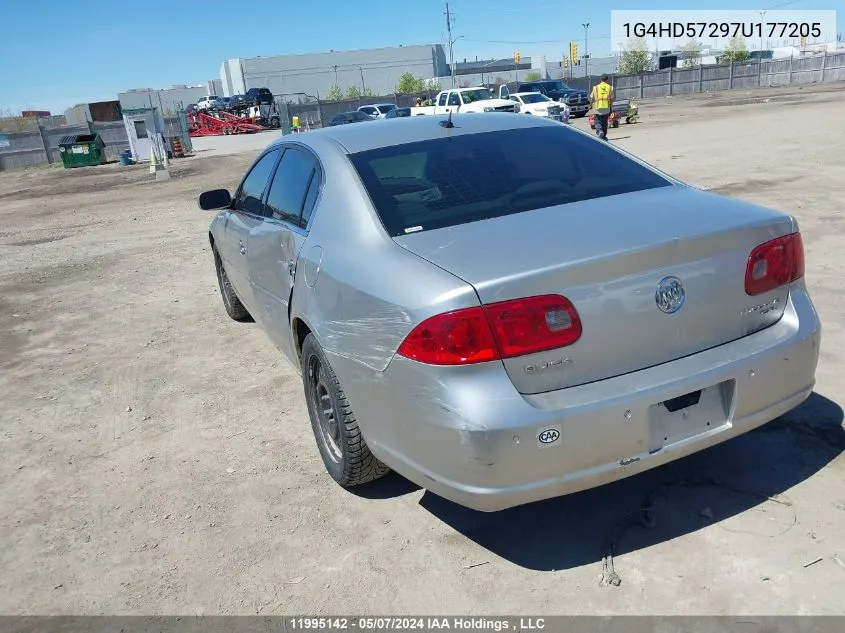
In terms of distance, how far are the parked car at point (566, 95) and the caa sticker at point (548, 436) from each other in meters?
34.6

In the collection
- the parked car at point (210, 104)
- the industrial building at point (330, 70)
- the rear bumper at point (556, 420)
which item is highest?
the industrial building at point (330, 70)

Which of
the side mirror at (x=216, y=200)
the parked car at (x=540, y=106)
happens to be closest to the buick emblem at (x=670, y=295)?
the side mirror at (x=216, y=200)

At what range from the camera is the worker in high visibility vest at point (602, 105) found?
18.6m

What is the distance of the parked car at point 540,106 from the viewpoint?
1086 inches

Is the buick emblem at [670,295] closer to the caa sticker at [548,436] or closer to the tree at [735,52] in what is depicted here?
the caa sticker at [548,436]

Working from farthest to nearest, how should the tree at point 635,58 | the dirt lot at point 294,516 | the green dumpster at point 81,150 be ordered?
1. the tree at point 635,58
2. the green dumpster at point 81,150
3. the dirt lot at point 294,516

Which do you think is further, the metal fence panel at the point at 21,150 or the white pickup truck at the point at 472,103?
the metal fence panel at the point at 21,150

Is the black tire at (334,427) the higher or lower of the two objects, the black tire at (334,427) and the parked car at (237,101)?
the lower

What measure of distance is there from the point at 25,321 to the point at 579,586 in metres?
6.22

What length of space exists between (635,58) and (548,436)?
84.9 meters

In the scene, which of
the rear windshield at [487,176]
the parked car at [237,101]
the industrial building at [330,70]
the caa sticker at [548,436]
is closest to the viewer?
the caa sticker at [548,436]

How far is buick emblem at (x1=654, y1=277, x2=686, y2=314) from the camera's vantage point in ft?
8.29

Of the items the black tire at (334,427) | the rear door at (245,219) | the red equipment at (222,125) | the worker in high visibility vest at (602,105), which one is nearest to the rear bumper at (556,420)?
the black tire at (334,427)

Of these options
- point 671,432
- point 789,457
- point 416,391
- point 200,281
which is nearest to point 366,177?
point 416,391
